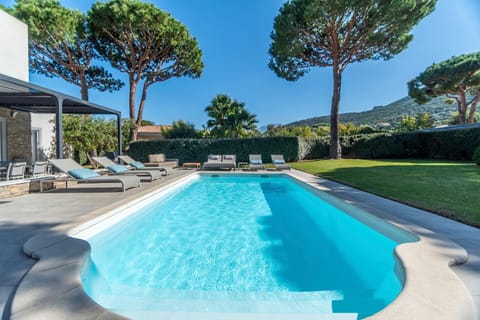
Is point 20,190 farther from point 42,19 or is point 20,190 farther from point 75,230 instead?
point 42,19

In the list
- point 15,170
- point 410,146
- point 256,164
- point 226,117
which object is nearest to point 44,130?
point 15,170

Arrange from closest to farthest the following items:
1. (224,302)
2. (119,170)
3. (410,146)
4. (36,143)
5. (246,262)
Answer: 1. (224,302)
2. (246,262)
3. (119,170)
4. (36,143)
5. (410,146)

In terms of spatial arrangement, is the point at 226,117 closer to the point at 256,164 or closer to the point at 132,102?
the point at 132,102

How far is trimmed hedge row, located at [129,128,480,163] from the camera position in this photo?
18172mm

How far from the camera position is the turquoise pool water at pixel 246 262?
269cm

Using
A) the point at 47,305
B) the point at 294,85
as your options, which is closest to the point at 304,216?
the point at 47,305

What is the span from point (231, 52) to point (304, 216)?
71.5 feet

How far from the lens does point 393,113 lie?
51.5 metres

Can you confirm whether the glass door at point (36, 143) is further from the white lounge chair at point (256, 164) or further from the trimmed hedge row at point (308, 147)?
the white lounge chair at point (256, 164)

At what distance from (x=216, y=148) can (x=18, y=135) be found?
11.2m

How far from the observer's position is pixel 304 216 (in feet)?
20.5

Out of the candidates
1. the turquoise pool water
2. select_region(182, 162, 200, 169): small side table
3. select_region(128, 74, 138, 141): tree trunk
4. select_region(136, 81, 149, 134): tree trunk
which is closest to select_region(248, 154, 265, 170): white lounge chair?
select_region(182, 162, 200, 169): small side table

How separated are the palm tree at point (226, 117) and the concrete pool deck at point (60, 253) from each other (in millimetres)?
19629

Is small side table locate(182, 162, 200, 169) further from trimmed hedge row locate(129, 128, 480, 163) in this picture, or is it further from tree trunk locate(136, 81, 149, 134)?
tree trunk locate(136, 81, 149, 134)
